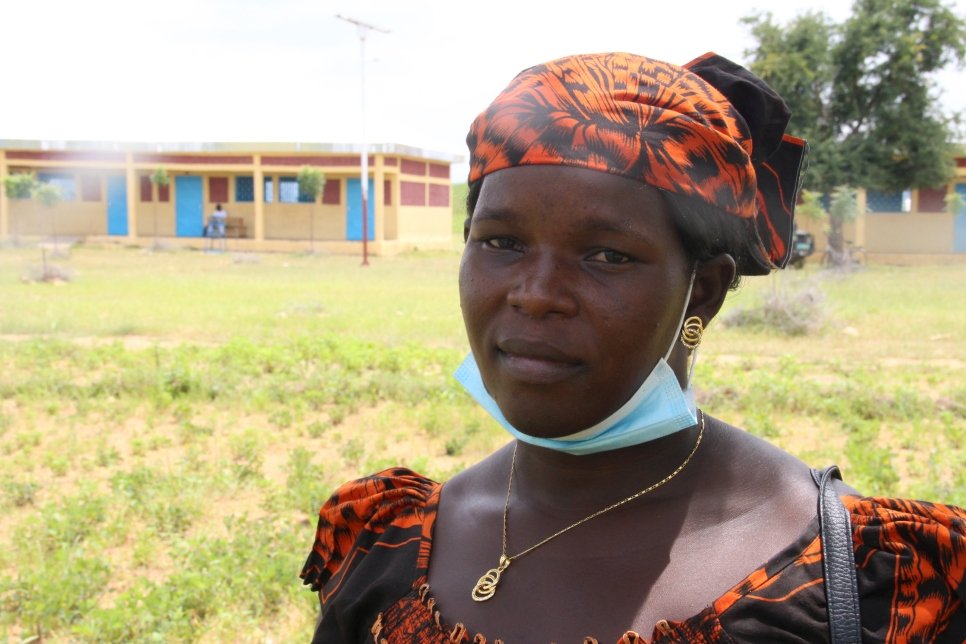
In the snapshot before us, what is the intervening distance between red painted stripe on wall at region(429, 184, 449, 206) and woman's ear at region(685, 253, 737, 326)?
3203cm

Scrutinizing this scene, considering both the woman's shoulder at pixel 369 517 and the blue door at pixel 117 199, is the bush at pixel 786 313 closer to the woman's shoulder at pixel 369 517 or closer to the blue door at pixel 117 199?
the woman's shoulder at pixel 369 517

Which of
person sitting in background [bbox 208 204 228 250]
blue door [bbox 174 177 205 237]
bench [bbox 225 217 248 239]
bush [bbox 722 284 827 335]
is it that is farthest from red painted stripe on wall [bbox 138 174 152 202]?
bush [bbox 722 284 827 335]

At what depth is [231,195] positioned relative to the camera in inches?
1232

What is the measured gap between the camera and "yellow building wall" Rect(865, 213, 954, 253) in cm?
2648

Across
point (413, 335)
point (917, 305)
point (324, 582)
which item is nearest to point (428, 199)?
point (917, 305)

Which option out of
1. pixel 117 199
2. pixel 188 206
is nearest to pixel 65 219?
pixel 117 199

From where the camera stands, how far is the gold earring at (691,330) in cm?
Result: 141

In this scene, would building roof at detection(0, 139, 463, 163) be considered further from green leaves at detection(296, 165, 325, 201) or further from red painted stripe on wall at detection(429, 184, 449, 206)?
red painted stripe on wall at detection(429, 184, 449, 206)

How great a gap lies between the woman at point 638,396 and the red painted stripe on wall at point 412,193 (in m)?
28.7

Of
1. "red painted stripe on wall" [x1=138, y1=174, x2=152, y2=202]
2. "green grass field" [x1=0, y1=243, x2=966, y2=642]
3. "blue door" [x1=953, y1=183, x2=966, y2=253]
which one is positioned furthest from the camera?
"red painted stripe on wall" [x1=138, y1=174, x2=152, y2=202]

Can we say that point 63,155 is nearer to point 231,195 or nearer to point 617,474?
point 231,195

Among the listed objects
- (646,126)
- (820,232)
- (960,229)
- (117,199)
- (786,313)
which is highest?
(117,199)

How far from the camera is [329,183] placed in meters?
30.9

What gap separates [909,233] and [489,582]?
2815cm
